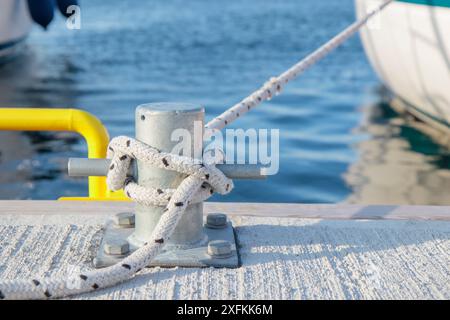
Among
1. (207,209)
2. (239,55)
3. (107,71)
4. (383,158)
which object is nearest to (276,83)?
(207,209)

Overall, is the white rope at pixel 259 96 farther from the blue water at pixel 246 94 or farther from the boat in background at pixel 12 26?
the boat in background at pixel 12 26

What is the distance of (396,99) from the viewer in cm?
745

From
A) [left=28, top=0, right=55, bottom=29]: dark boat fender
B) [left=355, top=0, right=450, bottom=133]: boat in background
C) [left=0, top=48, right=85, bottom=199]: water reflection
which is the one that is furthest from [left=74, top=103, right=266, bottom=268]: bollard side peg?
[left=28, top=0, right=55, bottom=29]: dark boat fender

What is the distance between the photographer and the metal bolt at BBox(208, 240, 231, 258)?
1818 millimetres

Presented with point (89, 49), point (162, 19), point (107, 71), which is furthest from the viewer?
point (162, 19)

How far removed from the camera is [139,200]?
184 centimetres

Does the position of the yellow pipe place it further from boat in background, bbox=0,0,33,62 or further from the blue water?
boat in background, bbox=0,0,33,62

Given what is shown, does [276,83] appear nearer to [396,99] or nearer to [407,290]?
[407,290]

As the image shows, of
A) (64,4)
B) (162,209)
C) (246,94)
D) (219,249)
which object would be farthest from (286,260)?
(246,94)

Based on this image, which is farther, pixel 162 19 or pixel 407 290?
pixel 162 19

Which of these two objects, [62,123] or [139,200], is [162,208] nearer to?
[139,200]

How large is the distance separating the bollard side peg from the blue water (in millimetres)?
2944
